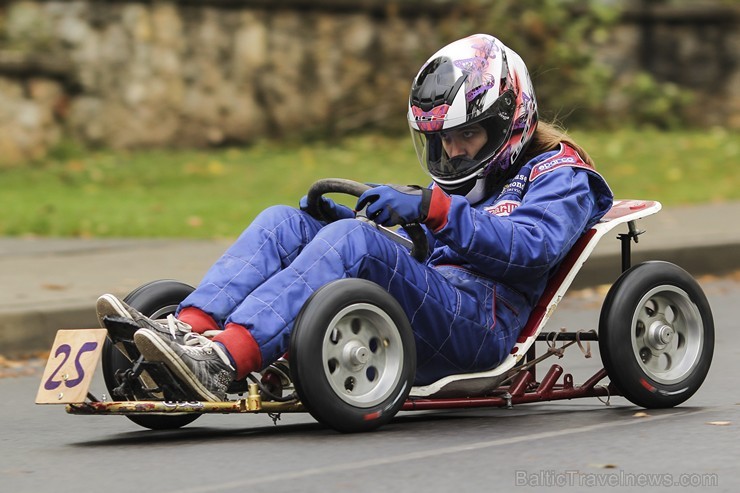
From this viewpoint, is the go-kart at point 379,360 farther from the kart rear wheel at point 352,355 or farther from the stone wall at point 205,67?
the stone wall at point 205,67

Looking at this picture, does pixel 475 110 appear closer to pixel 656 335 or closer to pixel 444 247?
pixel 444 247

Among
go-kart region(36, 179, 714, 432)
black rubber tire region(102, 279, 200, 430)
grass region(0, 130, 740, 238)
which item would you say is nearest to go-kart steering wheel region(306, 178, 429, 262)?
go-kart region(36, 179, 714, 432)

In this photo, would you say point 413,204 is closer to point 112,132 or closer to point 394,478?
point 394,478

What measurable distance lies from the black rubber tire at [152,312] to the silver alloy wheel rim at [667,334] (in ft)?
4.92

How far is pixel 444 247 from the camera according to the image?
497cm

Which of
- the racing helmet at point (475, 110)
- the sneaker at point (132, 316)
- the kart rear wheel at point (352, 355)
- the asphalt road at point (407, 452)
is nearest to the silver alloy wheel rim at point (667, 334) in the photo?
the asphalt road at point (407, 452)

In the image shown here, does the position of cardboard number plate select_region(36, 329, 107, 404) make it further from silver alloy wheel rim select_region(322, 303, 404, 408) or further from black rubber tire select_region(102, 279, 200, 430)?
silver alloy wheel rim select_region(322, 303, 404, 408)

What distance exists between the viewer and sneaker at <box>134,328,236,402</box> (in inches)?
162

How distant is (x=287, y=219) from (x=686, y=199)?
7497 millimetres

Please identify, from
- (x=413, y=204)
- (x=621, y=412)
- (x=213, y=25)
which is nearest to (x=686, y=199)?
(x=213, y=25)

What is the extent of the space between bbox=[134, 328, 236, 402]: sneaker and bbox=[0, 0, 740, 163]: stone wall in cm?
917

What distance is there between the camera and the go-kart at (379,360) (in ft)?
13.8

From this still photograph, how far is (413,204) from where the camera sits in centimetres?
431

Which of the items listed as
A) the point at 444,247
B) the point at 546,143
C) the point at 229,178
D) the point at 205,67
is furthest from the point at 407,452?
the point at 205,67
